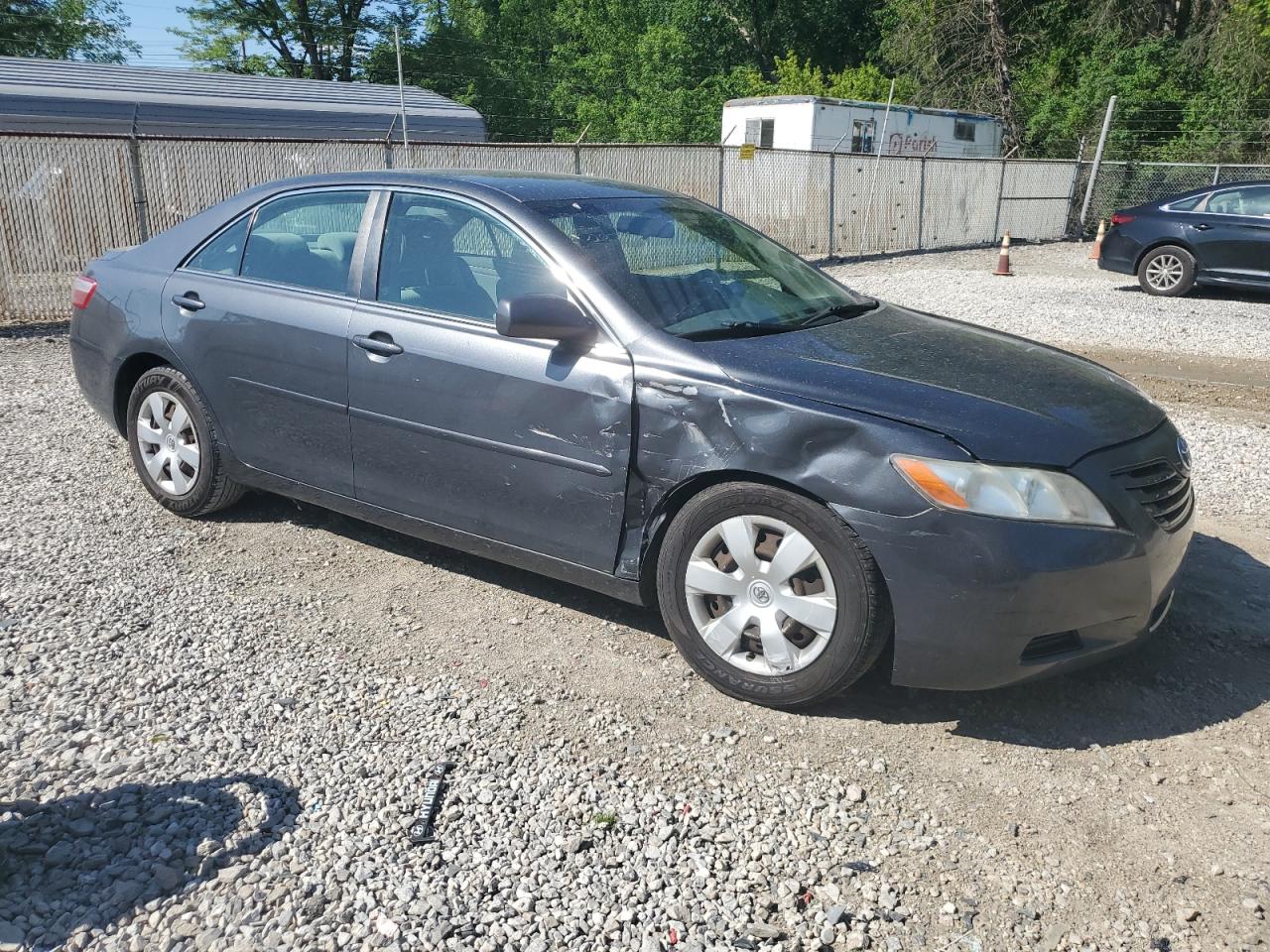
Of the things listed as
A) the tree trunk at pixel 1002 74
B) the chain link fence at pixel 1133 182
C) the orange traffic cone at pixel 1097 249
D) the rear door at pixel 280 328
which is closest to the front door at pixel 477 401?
the rear door at pixel 280 328

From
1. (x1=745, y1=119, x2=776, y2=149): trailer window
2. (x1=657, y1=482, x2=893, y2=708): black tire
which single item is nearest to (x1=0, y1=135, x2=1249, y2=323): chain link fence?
(x1=657, y1=482, x2=893, y2=708): black tire

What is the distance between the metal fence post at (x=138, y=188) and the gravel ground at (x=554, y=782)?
27.4 feet

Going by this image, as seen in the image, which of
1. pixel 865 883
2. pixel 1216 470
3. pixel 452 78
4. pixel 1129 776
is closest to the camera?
pixel 865 883

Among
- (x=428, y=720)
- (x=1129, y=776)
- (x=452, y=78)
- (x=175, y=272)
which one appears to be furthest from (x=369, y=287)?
(x=452, y=78)

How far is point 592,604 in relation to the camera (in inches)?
170

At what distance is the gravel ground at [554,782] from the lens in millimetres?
2557

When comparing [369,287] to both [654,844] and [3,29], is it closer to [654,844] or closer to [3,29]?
[654,844]

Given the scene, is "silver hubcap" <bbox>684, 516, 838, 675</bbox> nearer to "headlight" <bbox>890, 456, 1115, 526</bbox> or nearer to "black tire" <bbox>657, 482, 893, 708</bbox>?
"black tire" <bbox>657, 482, 893, 708</bbox>

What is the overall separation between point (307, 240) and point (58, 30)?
48.3 meters

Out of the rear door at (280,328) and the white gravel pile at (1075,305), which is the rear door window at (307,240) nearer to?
the rear door at (280,328)

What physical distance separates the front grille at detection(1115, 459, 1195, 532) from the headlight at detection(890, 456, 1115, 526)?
0.26 metres

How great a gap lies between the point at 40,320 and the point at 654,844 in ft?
35.9

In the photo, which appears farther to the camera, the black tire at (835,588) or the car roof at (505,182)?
the car roof at (505,182)

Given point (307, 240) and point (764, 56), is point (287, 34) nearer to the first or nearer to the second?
point (764, 56)
